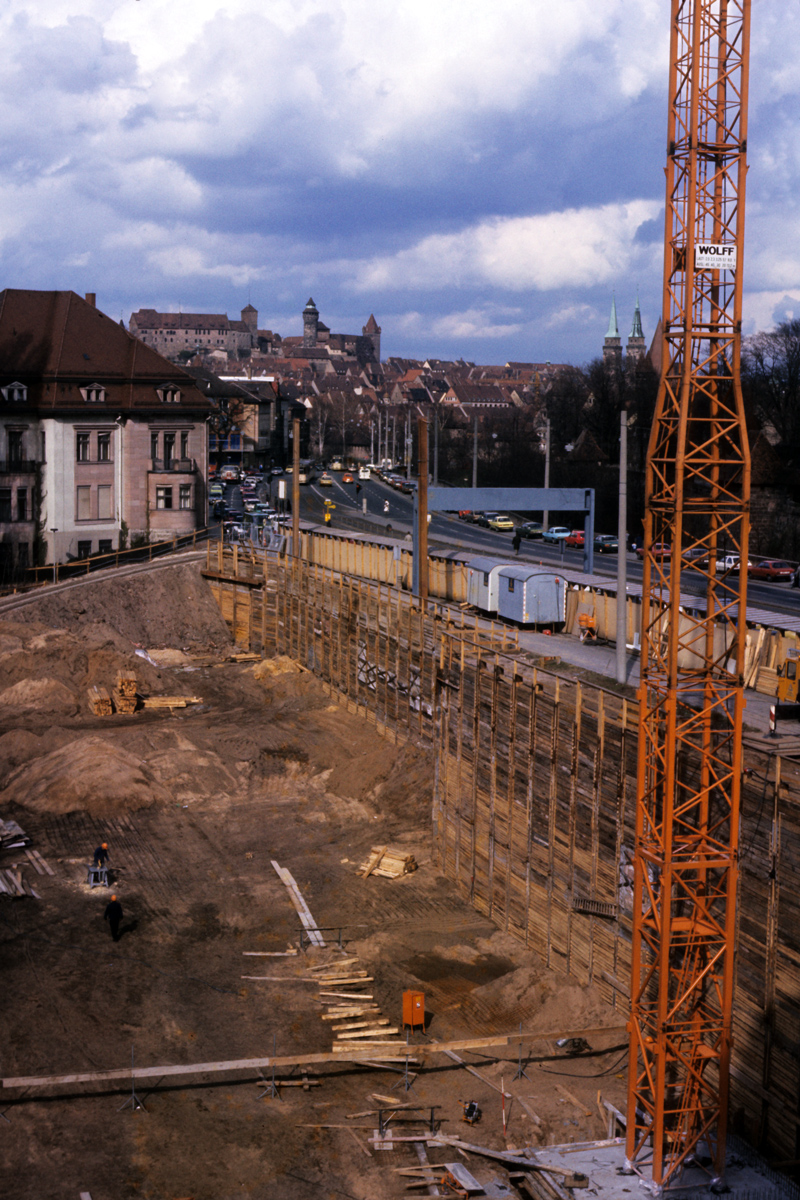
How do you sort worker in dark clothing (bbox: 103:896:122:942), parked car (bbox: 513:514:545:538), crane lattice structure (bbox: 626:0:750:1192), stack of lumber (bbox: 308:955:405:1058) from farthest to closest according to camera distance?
parked car (bbox: 513:514:545:538), worker in dark clothing (bbox: 103:896:122:942), stack of lumber (bbox: 308:955:405:1058), crane lattice structure (bbox: 626:0:750:1192)

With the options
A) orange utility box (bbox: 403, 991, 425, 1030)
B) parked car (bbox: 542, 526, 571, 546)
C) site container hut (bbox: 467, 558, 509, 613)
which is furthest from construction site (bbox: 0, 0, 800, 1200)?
parked car (bbox: 542, 526, 571, 546)

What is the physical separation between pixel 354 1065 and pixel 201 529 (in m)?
55.0

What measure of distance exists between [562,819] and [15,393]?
5348 centimetres

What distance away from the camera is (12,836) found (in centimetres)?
3634

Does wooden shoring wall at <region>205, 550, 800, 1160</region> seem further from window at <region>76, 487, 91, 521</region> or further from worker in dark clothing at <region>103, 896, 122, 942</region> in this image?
window at <region>76, 487, 91, 521</region>

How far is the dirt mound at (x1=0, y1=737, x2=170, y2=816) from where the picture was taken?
39469 mm

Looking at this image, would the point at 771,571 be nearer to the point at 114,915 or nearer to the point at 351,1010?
the point at 351,1010

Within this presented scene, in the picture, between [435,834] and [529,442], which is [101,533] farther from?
[529,442]

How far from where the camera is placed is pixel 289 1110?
2277 cm

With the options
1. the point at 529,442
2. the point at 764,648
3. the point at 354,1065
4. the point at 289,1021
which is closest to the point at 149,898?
the point at 289,1021

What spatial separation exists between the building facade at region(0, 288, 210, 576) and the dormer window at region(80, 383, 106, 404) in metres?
0.09

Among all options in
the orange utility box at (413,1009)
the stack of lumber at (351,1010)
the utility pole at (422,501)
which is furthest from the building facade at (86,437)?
the orange utility box at (413,1009)

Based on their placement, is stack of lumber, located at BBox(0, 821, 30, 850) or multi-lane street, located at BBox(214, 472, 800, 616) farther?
multi-lane street, located at BBox(214, 472, 800, 616)

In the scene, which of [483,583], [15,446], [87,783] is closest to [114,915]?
[87,783]
